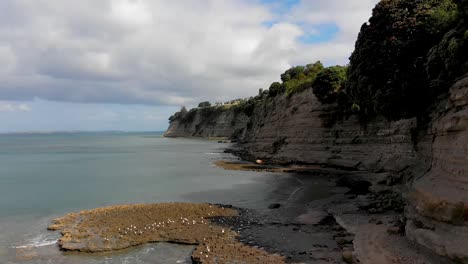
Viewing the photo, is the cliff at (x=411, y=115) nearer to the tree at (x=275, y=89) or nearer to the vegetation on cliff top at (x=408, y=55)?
the vegetation on cliff top at (x=408, y=55)

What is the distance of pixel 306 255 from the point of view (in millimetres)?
17094

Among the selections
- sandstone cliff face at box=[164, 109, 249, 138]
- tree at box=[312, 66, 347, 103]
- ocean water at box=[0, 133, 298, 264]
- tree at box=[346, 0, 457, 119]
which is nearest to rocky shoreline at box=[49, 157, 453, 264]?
ocean water at box=[0, 133, 298, 264]

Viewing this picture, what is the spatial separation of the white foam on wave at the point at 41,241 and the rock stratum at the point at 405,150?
1712 cm

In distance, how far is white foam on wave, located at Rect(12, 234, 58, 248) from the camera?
20.1 metres

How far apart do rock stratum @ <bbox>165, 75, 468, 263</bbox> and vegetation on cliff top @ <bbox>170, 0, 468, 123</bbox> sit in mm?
1137

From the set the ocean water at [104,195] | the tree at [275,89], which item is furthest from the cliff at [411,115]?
the tree at [275,89]

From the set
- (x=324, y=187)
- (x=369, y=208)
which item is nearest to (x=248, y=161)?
(x=324, y=187)

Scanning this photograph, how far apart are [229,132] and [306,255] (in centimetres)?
13034

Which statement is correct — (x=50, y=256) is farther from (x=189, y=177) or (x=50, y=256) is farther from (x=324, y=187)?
(x=189, y=177)

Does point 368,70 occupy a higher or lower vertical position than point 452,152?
higher

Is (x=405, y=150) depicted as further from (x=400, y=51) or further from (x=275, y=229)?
(x=275, y=229)

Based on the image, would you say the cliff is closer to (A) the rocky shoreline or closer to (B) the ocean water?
(A) the rocky shoreline

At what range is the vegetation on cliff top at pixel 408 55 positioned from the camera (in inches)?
695

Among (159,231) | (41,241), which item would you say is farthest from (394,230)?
(41,241)
